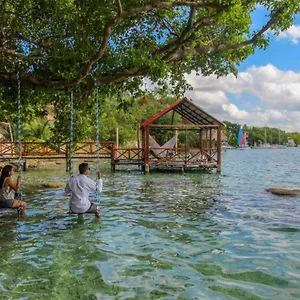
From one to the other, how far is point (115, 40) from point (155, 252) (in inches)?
236

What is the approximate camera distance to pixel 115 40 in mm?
10602

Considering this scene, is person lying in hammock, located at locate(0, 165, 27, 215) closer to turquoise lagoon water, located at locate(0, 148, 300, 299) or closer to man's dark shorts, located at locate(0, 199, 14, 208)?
man's dark shorts, located at locate(0, 199, 14, 208)

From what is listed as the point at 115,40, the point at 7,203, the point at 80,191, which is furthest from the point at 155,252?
the point at 115,40

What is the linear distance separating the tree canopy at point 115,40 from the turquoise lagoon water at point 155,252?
11.5ft

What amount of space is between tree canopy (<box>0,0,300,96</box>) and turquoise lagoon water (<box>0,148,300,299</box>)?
3517mm

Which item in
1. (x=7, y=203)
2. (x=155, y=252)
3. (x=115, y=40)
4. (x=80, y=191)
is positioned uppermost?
(x=115, y=40)

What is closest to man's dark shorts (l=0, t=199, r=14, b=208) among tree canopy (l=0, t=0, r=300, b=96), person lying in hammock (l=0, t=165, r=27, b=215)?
person lying in hammock (l=0, t=165, r=27, b=215)

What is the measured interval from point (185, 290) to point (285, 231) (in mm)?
4226

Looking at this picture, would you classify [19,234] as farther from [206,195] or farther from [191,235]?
[206,195]

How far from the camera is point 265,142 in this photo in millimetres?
145125

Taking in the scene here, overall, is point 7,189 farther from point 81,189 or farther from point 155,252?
point 155,252

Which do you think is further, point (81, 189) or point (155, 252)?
point (81, 189)

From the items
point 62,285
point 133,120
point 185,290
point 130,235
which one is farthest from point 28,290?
point 133,120

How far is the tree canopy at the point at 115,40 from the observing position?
27.7ft
